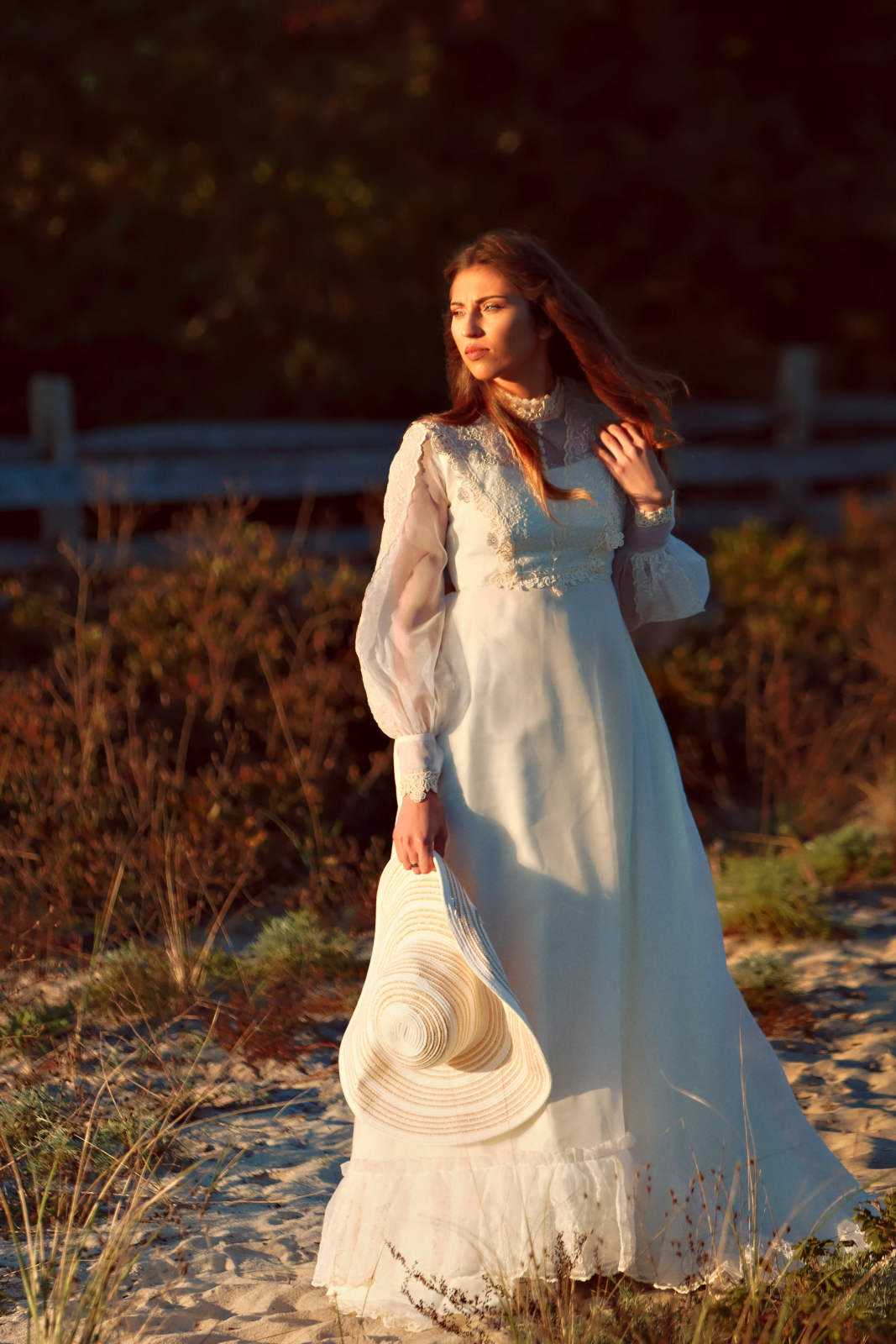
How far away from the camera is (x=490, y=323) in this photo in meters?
2.84

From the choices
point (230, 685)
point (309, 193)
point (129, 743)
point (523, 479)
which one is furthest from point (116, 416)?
point (523, 479)

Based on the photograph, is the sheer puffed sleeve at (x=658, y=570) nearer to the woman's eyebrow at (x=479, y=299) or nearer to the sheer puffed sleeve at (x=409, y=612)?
the sheer puffed sleeve at (x=409, y=612)

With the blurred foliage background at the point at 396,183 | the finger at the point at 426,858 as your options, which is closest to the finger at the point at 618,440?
the finger at the point at 426,858

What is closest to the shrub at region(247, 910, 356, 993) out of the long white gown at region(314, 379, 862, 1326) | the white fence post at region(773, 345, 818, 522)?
the long white gown at region(314, 379, 862, 1326)

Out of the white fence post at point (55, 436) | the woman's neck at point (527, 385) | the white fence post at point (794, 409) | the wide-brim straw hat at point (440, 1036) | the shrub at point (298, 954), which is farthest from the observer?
the white fence post at point (794, 409)

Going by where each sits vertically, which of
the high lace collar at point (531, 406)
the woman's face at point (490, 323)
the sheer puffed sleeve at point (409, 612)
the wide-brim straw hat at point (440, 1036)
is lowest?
the wide-brim straw hat at point (440, 1036)

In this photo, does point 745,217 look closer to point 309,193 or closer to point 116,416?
point 309,193

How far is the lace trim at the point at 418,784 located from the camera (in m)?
2.79

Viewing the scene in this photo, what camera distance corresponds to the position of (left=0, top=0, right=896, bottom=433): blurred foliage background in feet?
35.1

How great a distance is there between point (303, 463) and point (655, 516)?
6.63 m

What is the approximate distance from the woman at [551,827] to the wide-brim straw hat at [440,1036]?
0.07 meters

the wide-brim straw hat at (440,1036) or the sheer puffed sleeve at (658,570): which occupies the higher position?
the sheer puffed sleeve at (658,570)

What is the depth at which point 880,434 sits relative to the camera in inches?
611

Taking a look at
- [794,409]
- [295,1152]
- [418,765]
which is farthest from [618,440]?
[794,409]
